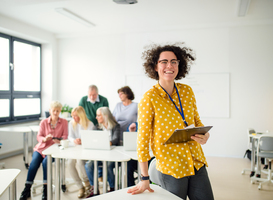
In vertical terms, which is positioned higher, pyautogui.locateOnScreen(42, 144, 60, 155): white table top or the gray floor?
pyautogui.locateOnScreen(42, 144, 60, 155): white table top

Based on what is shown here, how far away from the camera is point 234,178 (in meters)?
3.98

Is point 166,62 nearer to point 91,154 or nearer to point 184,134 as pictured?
point 184,134

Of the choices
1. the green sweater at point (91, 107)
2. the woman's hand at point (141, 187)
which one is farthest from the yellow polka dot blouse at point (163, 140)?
the green sweater at point (91, 107)

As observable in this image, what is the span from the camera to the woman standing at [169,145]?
1.34 meters

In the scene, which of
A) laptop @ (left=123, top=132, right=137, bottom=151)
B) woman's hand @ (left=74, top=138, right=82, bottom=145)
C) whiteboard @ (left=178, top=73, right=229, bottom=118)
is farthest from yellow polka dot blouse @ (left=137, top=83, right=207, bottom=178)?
whiteboard @ (left=178, top=73, right=229, bottom=118)

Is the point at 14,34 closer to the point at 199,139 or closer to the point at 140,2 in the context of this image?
the point at 140,2

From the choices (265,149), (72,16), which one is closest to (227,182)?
(265,149)

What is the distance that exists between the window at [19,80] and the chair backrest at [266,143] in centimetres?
516

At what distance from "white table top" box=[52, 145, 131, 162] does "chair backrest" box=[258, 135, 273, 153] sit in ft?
7.70

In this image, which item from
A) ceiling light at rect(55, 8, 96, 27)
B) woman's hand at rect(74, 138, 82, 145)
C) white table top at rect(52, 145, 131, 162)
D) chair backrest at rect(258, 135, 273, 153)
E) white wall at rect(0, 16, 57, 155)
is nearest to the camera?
white table top at rect(52, 145, 131, 162)

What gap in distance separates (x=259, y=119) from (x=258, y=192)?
A: 2.33 metres

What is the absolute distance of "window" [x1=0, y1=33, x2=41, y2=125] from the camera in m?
5.41

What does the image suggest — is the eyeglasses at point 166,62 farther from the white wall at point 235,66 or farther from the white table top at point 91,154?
the white wall at point 235,66

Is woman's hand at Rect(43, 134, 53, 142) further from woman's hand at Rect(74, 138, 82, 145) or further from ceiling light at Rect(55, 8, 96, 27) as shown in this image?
ceiling light at Rect(55, 8, 96, 27)
